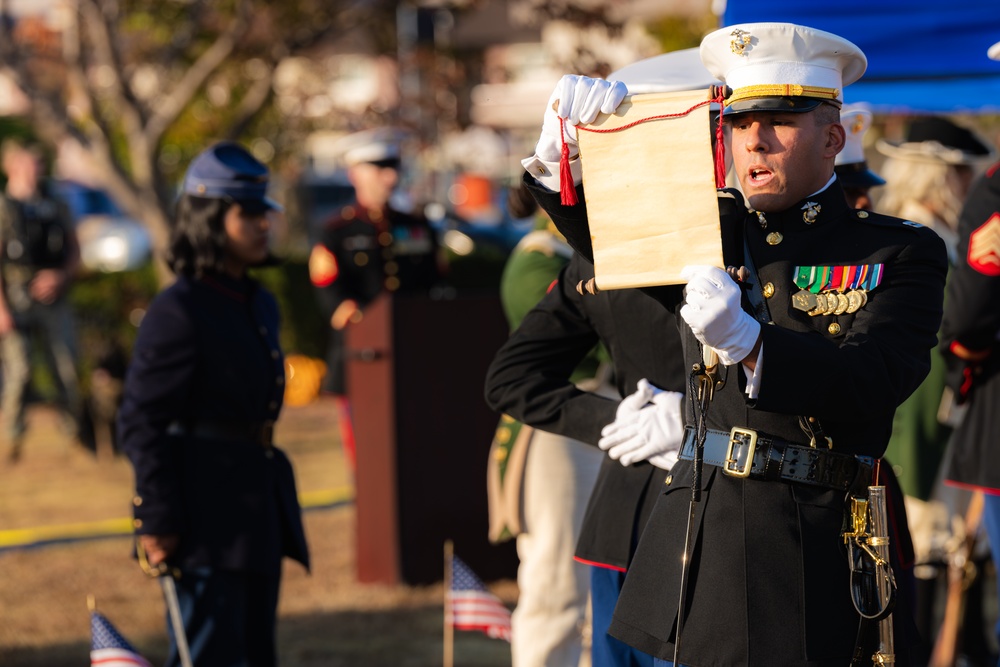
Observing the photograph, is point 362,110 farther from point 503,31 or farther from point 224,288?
point 503,31

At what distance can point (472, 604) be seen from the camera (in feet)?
14.9

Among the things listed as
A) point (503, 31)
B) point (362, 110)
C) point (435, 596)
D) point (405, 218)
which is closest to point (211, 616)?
point (435, 596)

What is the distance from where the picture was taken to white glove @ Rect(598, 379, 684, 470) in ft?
10.4

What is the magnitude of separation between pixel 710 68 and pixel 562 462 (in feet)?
6.49

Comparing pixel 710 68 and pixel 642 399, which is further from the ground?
pixel 710 68

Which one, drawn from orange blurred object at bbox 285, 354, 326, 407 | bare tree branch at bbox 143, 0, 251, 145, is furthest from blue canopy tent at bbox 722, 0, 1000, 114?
orange blurred object at bbox 285, 354, 326, 407

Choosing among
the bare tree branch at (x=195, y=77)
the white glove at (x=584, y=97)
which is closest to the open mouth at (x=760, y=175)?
the white glove at (x=584, y=97)

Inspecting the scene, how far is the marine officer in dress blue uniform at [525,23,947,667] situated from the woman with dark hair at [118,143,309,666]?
1.62 meters

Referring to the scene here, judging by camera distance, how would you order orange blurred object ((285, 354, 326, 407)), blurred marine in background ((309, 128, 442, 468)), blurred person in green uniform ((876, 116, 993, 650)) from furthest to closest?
orange blurred object ((285, 354, 326, 407)) → blurred marine in background ((309, 128, 442, 468)) → blurred person in green uniform ((876, 116, 993, 650))

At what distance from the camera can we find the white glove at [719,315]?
2301 mm

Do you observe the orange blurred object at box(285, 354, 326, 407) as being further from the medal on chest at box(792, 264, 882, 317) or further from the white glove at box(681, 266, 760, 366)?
the white glove at box(681, 266, 760, 366)

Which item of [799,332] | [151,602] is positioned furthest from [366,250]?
[799,332]

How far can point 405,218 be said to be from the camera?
Result: 7.08 m

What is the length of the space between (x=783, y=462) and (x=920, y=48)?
3.64m
